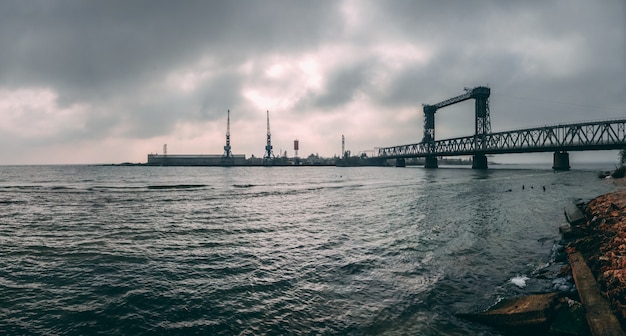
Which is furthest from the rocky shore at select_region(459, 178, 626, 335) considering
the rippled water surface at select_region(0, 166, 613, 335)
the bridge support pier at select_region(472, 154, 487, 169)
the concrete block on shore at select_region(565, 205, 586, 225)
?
the bridge support pier at select_region(472, 154, 487, 169)

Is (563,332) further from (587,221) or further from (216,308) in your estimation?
(587,221)

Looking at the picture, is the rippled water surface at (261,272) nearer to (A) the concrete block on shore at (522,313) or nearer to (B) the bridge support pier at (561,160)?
(A) the concrete block on shore at (522,313)

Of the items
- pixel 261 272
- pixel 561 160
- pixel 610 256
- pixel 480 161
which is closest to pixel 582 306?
pixel 610 256

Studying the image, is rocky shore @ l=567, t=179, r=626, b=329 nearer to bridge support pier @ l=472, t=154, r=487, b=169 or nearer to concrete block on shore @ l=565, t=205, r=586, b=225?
concrete block on shore @ l=565, t=205, r=586, b=225

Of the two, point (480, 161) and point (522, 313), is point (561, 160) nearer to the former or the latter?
point (480, 161)

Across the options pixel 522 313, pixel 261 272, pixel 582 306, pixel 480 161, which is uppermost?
pixel 480 161

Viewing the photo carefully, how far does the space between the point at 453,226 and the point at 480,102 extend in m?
147

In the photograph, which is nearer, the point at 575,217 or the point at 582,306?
the point at 582,306

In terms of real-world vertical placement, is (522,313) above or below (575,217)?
below

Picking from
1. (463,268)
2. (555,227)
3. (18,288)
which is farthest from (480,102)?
(18,288)

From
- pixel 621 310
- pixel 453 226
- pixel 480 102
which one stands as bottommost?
pixel 453 226

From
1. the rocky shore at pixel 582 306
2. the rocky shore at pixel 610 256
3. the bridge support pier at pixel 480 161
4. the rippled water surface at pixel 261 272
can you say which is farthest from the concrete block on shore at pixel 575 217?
the bridge support pier at pixel 480 161

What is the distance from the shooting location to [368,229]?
2322 centimetres

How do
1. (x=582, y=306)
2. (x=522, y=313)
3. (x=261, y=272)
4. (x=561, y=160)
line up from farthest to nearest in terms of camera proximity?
(x=561, y=160) → (x=261, y=272) → (x=522, y=313) → (x=582, y=306)
